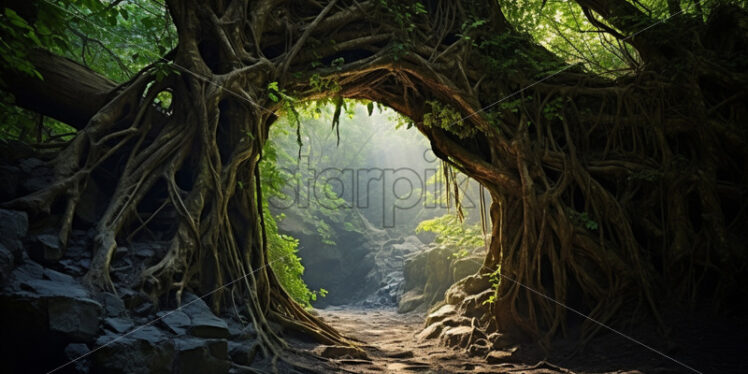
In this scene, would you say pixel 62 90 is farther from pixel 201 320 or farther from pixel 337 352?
pixel 337 352

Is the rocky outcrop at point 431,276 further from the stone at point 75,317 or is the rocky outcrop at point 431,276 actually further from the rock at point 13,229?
the rock at point 13,229

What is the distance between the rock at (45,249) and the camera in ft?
8.97

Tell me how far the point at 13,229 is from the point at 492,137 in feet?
16.1

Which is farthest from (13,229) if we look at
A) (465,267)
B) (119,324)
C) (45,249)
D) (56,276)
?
(465,267)

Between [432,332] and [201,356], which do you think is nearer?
[201,356]

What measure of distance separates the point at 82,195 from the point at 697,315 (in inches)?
232

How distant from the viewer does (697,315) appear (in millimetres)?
4348

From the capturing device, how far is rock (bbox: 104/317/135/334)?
2534mm

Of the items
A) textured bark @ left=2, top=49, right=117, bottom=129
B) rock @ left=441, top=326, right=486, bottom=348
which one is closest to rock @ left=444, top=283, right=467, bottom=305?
rock @ left=441, top=326, right=486, bottom=348

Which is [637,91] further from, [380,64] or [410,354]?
[410,354]

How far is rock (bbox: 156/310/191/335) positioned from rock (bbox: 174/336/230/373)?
99 millimetres

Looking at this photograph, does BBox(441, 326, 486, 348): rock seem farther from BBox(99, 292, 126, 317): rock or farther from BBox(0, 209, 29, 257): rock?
BBox(0, 209, 29, 257): rock

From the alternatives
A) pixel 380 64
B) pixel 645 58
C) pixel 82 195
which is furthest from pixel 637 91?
pixel 82 195

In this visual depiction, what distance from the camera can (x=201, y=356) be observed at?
275 cm
